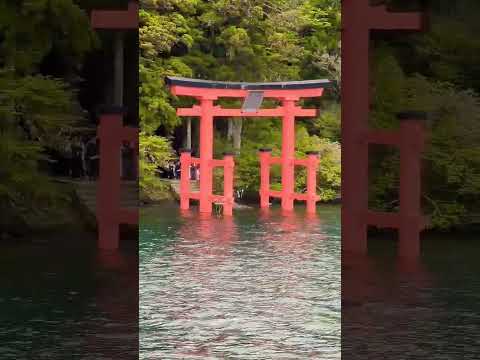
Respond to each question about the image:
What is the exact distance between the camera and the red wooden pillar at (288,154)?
65.0ft

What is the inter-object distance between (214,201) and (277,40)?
3.35 m

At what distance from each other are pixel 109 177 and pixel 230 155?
8051mm

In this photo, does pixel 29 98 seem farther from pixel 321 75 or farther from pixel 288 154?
pixel 321 75

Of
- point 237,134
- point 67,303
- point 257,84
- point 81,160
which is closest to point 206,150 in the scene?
point 257,84

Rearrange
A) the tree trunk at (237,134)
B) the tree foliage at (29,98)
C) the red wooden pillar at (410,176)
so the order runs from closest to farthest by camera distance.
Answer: the red wooden pillar at (410,176), the tree foliage at (29,98), the tree trunk at (237,134)

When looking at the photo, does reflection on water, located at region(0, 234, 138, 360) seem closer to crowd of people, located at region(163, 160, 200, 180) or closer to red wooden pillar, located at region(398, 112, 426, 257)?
red wooden pillar, located at region(398, 112, 426, 257)

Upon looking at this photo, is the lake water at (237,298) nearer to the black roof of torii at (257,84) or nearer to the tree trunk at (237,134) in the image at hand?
the black roof of torii at (257,84)

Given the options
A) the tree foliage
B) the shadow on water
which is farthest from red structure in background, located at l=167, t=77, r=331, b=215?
the shadow on water

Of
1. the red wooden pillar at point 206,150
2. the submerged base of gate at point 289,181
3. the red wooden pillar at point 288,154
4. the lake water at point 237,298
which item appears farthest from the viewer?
the red wooden pillar at point 288,154

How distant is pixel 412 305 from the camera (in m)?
9.87

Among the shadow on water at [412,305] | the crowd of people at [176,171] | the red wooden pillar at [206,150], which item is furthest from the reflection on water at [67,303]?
the crowd of people at [176,171]

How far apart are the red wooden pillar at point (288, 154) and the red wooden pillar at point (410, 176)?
735 centimetres

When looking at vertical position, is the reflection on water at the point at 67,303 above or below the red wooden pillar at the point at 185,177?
below

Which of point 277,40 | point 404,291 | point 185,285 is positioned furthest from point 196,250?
point 277,40
